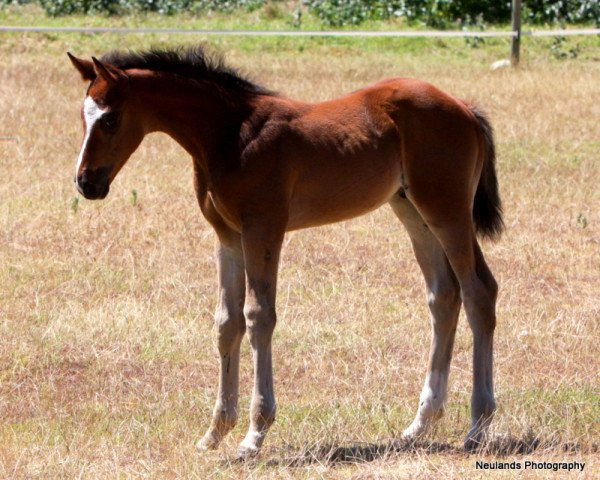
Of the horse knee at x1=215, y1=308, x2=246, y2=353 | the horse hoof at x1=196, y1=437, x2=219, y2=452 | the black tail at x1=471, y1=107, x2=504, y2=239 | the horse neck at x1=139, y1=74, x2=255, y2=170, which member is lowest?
the horse hoof at x1=196, y1=437, x2=219, y2=452

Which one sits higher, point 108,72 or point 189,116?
point 108,72

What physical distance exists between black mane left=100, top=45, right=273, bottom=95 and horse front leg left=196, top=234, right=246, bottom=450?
742 mm

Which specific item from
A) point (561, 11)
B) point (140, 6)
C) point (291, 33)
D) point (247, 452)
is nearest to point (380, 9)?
point (561, 11)

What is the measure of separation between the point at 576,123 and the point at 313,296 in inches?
264

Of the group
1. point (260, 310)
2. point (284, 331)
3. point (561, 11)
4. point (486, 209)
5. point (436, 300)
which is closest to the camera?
point (260, 310)

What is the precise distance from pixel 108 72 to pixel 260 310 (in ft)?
4.14

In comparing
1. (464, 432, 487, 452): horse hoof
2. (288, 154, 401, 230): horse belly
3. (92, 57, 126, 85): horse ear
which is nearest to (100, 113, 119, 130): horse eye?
(92, 57, 126, 85): horse ear

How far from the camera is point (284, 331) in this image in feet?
24.2

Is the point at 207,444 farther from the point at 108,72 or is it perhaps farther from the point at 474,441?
the point at 108,72

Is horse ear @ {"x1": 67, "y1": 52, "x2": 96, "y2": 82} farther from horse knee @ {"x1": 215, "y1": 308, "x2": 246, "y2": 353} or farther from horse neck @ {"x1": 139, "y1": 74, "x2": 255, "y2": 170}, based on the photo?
horse knee @ {"x1": 215, "y1": 308, "x2": 246, "y2": 353}

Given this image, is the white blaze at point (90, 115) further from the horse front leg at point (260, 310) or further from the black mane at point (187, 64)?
the horse front leg at point (260, 310)

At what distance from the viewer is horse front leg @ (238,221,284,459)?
5.38m

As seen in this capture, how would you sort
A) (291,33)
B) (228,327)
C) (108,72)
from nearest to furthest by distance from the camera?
(108,72) → (228,327) → (291,33)

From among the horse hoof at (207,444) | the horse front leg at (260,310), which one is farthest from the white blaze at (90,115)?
the horse hoof at (207,444)
